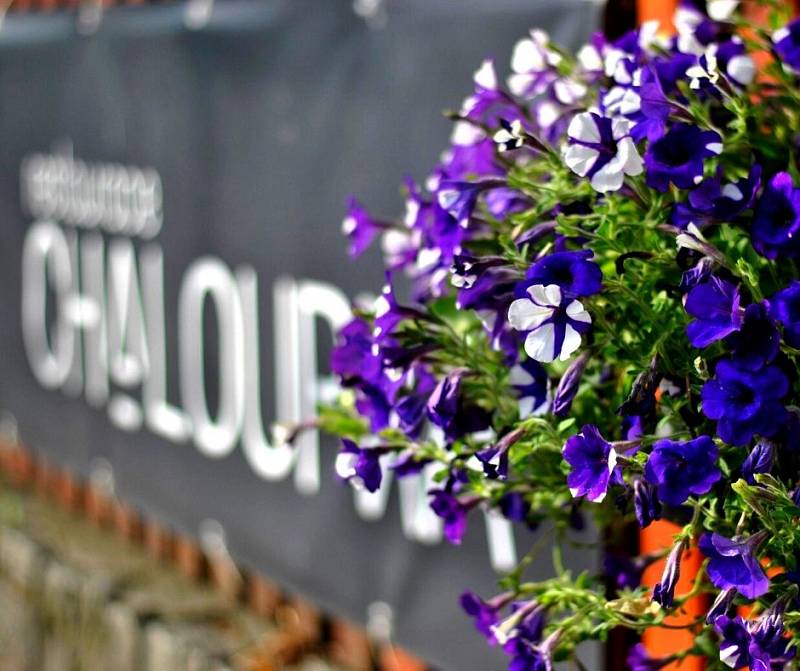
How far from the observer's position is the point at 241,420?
86.8 inches

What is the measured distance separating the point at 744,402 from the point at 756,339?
40mm

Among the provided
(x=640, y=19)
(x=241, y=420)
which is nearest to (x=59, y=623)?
(x=241, y=420)

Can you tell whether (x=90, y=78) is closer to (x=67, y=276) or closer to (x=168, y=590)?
(x=67, y=276)

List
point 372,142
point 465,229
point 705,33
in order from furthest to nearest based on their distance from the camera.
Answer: point 372,142, point 705,33, point 465,229

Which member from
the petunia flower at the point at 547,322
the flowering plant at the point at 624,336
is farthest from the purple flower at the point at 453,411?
the petunia flower at the point at 547,322

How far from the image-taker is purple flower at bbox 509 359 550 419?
86cm

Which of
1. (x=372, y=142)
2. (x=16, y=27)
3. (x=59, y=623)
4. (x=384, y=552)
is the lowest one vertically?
(x=59, y=623)

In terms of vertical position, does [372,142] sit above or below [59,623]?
above

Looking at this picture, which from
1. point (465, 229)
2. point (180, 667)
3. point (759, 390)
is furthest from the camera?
point (180, 667)

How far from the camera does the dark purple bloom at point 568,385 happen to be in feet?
2.59

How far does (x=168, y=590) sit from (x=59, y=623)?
0.95 ft

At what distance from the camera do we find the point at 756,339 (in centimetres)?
72

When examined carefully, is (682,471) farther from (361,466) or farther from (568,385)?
(361,466)

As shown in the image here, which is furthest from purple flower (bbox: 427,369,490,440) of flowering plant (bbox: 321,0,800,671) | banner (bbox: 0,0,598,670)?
banner (bbox: 0,0,598,670)
